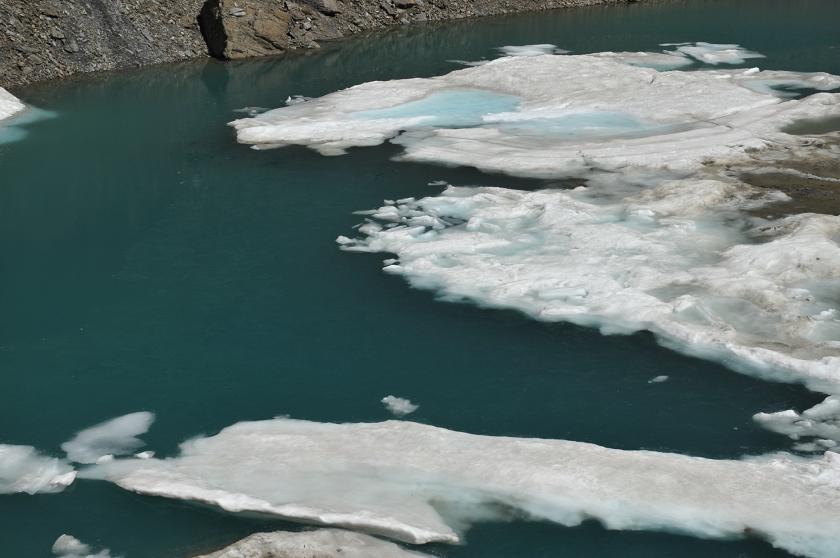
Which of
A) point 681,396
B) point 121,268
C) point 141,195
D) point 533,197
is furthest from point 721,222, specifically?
point 141,195

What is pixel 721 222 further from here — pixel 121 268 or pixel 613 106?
pixel 121 268

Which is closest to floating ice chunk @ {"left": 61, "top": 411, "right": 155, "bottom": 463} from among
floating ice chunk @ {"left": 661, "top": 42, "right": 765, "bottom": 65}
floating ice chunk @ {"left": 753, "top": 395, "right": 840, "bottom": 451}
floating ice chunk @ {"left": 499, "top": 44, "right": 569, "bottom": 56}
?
floating ice chunk @ {"left": 753, "top": 395, "right": 840, "bottom": 451}

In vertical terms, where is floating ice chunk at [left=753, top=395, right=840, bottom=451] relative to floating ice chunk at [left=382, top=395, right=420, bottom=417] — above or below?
above

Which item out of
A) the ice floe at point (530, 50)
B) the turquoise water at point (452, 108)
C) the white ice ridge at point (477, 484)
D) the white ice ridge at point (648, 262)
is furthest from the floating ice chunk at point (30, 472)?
the ice floe at point (530, 50)

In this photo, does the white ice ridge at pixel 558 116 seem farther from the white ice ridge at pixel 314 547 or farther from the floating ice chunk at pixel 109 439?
the white ice ridge at pixel 314 547

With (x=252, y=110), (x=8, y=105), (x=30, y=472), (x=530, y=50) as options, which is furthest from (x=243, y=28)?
(x=30, y=472)

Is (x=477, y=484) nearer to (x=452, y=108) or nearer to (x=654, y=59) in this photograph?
(x=452, y=108)

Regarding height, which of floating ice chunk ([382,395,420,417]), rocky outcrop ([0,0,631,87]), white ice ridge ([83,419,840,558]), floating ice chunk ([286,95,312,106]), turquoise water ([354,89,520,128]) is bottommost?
floating ice chunk ([286,95,312,106])

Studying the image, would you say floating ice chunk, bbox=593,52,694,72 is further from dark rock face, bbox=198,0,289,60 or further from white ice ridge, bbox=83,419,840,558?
white ice ridge, bbox=83,419,840,558
